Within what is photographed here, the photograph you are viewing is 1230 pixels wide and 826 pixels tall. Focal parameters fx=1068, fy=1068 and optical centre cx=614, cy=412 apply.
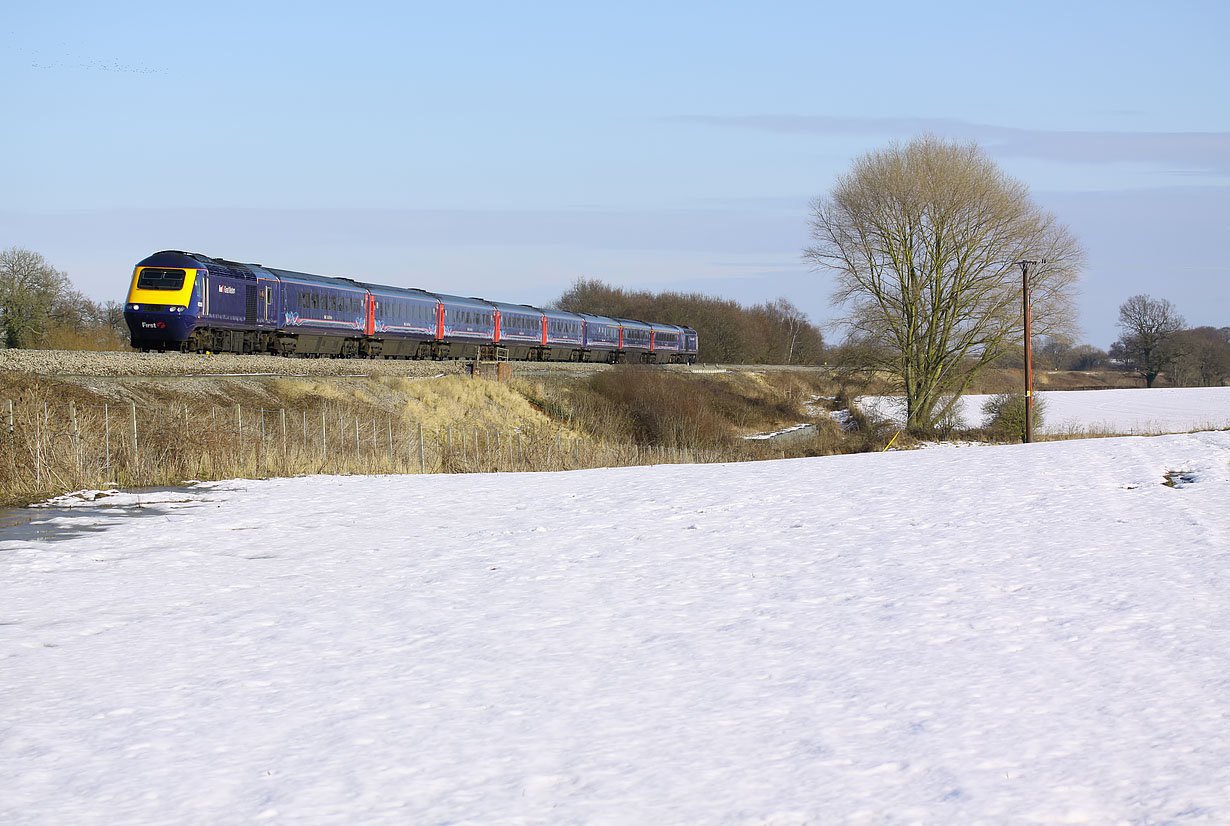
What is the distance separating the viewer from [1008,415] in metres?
41.7

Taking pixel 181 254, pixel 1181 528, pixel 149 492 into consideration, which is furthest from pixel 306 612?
pixel 181 254

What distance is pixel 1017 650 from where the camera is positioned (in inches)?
260

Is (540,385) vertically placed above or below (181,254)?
below

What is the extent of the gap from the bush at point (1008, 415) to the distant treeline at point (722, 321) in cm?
4927

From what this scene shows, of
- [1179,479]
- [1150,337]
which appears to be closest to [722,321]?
[1150,337]

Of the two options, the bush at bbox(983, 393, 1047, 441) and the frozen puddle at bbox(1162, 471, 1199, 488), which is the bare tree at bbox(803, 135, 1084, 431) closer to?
the bush at bbox(983, 393, 1047, 441)

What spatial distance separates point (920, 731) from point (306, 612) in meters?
4.55

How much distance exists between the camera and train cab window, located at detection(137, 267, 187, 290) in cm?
2869

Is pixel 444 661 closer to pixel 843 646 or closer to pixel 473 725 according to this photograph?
pixel 473 725

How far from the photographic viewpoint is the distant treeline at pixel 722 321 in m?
99.5

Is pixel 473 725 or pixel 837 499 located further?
pixel 837 499

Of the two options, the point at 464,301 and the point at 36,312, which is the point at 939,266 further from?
the point at 36,312

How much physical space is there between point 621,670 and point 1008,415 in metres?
38.6

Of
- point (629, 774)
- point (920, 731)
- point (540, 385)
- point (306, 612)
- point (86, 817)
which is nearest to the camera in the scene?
point (86, 817)
